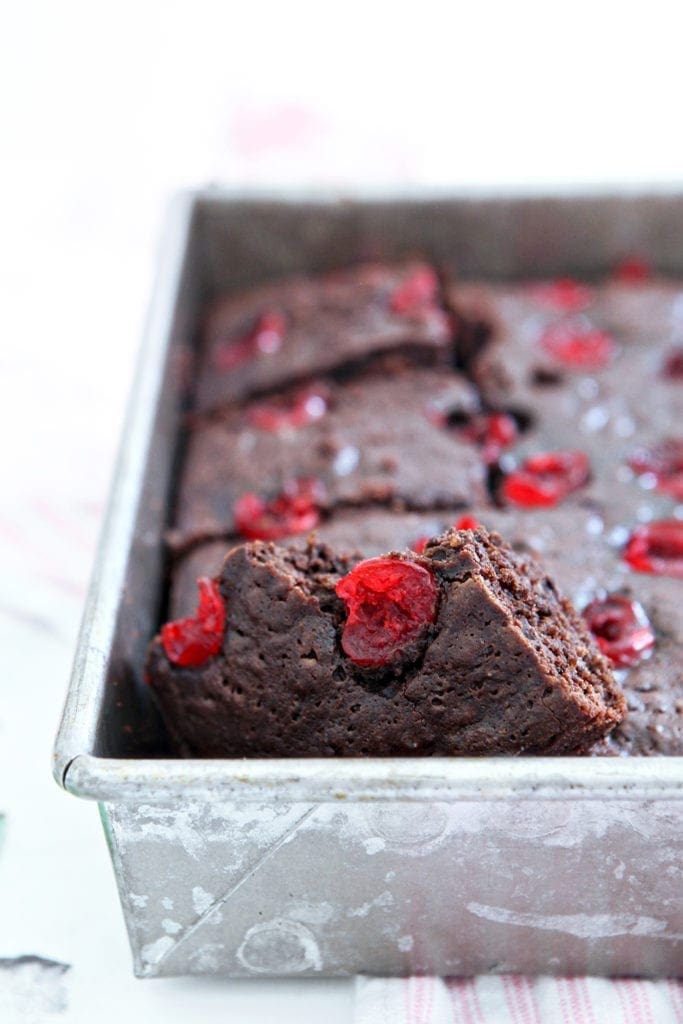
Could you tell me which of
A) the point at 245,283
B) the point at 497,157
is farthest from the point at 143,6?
the point at 245,283

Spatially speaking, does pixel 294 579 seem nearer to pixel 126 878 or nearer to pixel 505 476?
pixel 126 878

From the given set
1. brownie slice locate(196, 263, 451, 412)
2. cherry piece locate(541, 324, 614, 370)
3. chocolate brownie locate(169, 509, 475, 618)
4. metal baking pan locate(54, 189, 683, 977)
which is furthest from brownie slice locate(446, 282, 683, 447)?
metal baking pan locate(54, 189, 683, 977)

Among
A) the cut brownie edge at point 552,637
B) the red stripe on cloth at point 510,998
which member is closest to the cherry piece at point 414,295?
the cut brownie edge at point 552,637

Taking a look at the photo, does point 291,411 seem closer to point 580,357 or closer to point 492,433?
point 492,433

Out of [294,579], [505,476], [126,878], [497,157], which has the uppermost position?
[294,579]

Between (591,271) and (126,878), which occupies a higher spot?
(126,878)

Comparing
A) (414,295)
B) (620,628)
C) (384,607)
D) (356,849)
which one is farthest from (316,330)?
(356,849)

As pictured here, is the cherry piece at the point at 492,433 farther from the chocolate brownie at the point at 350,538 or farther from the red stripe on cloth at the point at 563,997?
the red stripe on cloth at the point at 563,997
